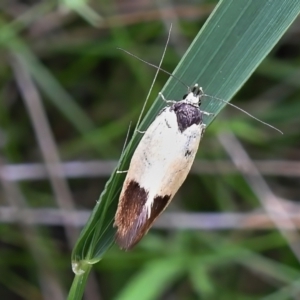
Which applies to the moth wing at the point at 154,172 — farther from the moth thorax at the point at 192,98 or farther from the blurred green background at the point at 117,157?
the blurred green background at the point at 117,157

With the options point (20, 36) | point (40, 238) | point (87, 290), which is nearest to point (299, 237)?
point (87, 290)

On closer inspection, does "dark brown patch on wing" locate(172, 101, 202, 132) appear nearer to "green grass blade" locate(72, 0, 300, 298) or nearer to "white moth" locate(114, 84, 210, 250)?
"white moth" locate(114, 84, 210, 250)

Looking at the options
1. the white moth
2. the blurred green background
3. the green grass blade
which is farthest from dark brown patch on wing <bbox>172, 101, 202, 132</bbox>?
the blurred green background

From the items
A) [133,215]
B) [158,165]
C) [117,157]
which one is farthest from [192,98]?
[117,157]

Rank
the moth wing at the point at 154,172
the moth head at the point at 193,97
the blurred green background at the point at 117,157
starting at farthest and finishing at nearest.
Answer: the blurred green background at the point at 117,157, the moth head at the point at 193,97, the moth wing at the point at 154,172

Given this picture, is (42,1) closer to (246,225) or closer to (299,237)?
(246,225)

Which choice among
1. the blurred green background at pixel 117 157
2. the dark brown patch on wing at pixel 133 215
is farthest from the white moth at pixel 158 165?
the blurred green background at pixel 117 157

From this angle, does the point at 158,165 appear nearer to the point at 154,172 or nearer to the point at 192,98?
the point at 154,172

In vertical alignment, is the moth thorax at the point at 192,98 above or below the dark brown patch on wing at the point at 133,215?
above
